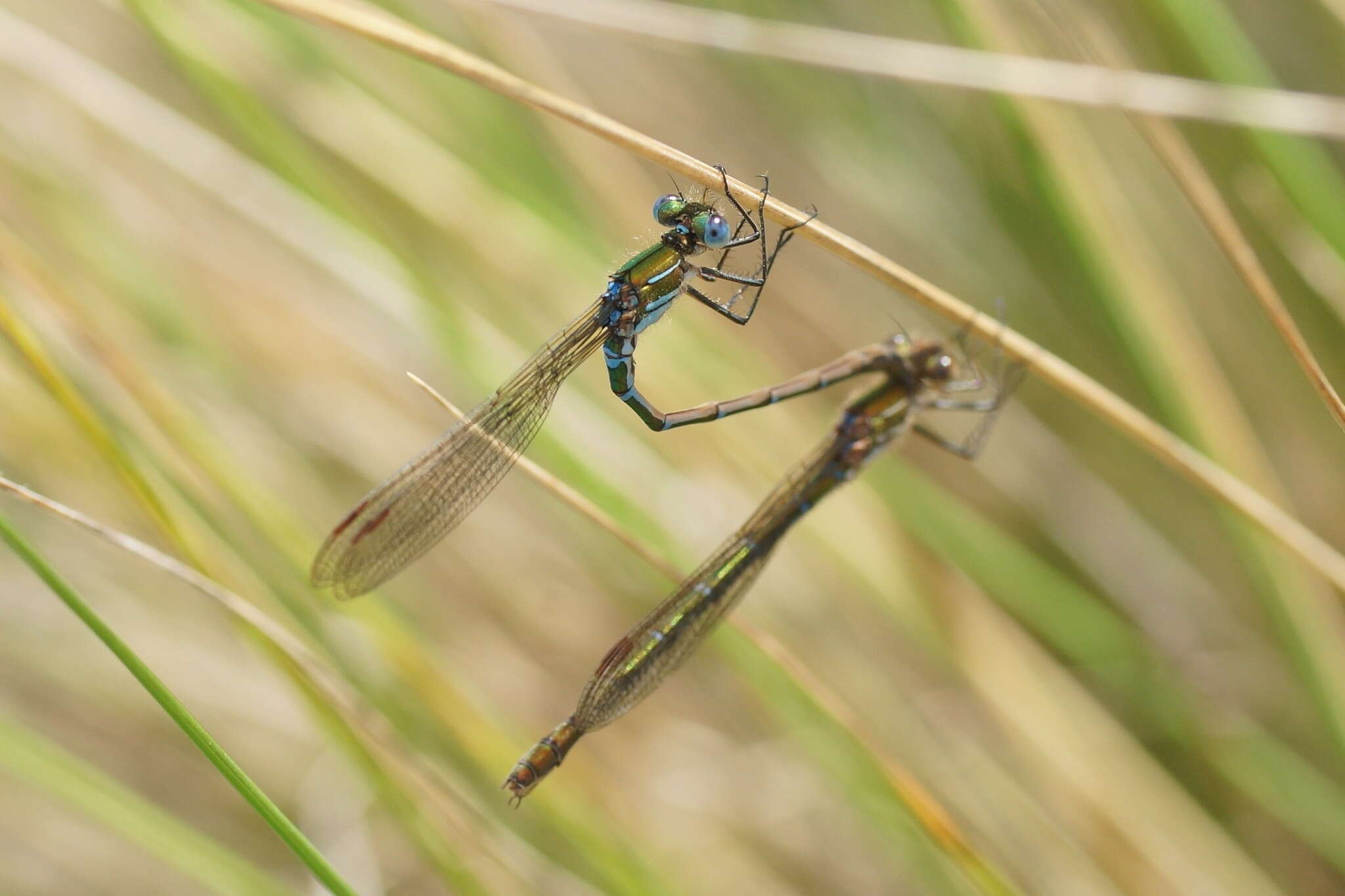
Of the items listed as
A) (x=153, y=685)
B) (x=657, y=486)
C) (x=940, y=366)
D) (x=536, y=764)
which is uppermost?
(x=940, y=366)

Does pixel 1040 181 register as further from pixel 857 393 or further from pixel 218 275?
pixel 218 275

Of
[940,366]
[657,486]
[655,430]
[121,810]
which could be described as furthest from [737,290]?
[121,810]

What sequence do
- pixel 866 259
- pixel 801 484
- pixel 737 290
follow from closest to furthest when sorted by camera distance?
pixel 866 259
pixel 737 290
pixel 801 484

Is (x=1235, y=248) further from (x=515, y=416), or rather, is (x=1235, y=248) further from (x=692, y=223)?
(x=515, y=416)

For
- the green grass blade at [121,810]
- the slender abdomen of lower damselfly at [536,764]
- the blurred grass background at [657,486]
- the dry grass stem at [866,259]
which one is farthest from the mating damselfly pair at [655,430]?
the green grass blade at [121,810]

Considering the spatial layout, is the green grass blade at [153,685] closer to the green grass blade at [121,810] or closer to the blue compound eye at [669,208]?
the green grass blade at [121,810]

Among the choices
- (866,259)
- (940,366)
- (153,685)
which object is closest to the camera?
(153,685)

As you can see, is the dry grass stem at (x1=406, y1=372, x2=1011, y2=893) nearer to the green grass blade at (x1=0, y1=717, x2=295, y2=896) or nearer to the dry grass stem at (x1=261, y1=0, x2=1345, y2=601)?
the dry grass stem at (x1=261, y1=0, x2=1345, y2=601)

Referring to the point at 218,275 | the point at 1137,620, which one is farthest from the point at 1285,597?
the point at 218,275
